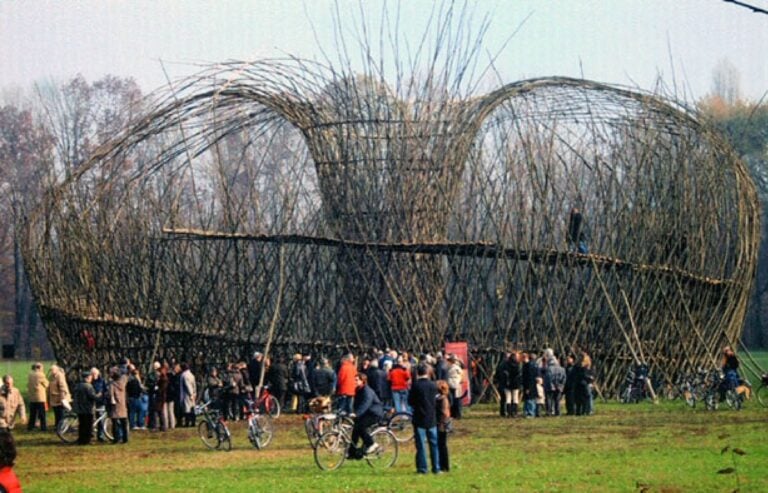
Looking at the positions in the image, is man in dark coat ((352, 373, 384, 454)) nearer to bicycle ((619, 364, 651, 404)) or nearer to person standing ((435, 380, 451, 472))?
person standing ((435, 380, 451, 472))

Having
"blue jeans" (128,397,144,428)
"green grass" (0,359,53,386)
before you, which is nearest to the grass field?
"blue jeans" (128,397,144,428)

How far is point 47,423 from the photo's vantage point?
3644 centimetres

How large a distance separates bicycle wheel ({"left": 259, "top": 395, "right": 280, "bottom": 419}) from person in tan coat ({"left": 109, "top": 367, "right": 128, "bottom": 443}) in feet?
12.1

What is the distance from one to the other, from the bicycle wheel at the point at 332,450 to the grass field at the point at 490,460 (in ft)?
0.57

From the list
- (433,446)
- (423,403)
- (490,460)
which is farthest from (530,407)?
(423,403)

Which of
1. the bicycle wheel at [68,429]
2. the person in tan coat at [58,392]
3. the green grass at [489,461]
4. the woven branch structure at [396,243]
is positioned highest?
the woven branch structure at [396,243]

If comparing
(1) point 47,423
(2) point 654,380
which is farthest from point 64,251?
(2) point 654,380

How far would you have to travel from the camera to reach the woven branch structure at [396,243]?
36.3 m

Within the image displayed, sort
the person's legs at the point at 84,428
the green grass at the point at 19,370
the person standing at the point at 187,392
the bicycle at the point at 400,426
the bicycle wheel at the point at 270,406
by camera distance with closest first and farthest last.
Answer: the bicycle at the point at 400,426, the person's legs at the point at 84,428, the person standing at the point at 187,392, the bicycle wheel at the point at 270,406, the green grass at the point at 19,370

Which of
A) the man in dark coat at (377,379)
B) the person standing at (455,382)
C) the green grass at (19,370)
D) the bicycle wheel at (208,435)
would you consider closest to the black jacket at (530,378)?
the person standing at (455,382)

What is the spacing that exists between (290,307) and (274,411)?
331cm

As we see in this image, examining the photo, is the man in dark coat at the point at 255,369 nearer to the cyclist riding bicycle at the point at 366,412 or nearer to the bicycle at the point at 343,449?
the bicycle at the point at 343,449

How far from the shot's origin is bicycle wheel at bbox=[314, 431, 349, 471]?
2281 centimetres

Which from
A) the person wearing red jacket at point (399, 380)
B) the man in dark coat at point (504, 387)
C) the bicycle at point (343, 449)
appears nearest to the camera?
the bicycle at point (343, 449)
